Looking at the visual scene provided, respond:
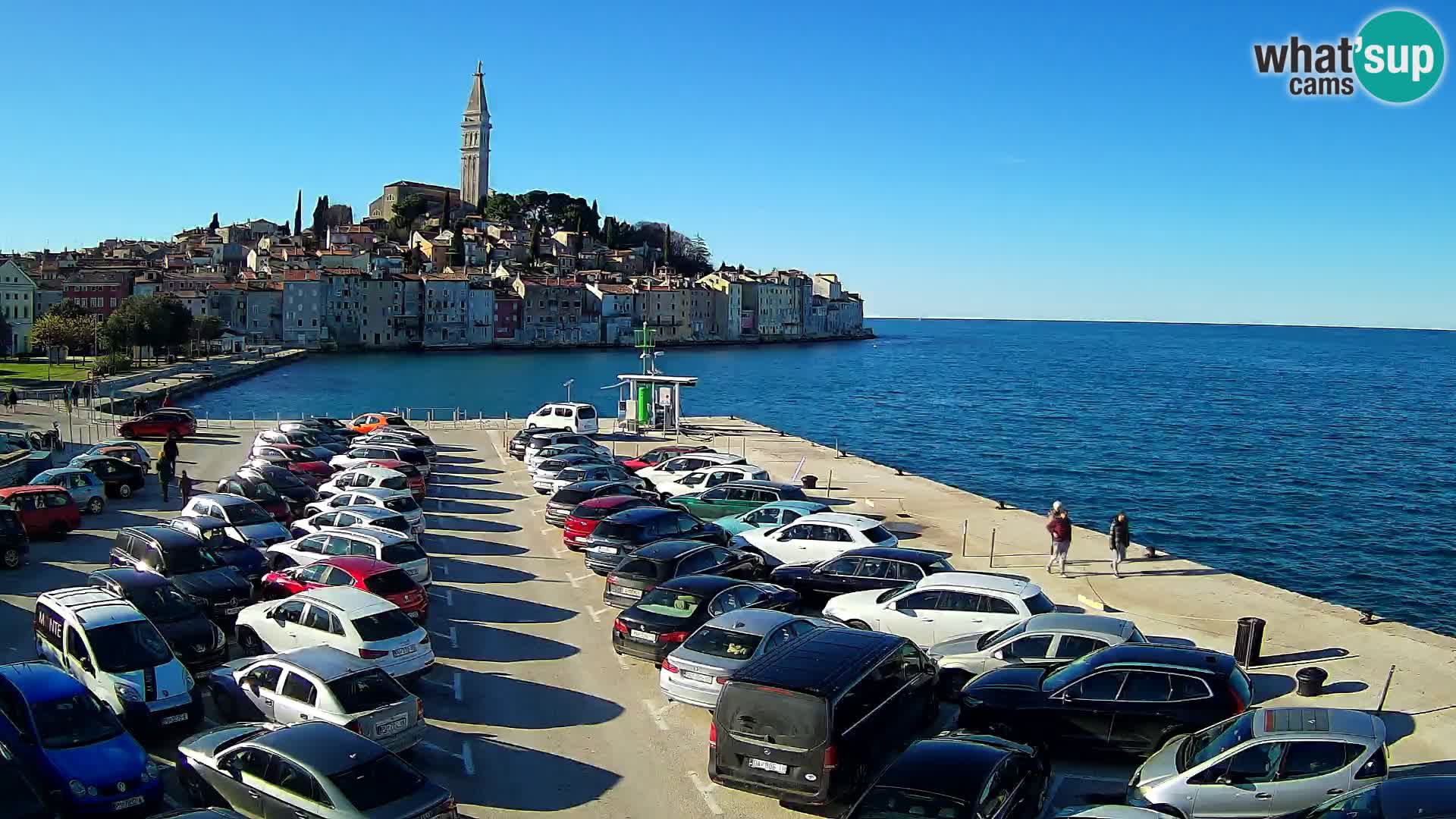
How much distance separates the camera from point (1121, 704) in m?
10.6

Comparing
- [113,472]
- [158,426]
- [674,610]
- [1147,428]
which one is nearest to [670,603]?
[674,610]

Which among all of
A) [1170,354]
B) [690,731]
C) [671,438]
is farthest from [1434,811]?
[1170,354]

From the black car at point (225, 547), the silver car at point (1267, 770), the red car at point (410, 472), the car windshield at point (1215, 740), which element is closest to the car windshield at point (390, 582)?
the black car at point (225, 547)

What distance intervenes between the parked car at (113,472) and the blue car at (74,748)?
1766 cm

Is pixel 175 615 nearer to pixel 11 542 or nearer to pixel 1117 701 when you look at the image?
pixel 11 542

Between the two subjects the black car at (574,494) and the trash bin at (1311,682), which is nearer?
the trash bin at (1311,682)

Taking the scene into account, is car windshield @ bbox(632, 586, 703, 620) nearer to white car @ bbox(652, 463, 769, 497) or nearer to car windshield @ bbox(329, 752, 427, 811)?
car windshield @ bbox(329, 752, 427, 811)

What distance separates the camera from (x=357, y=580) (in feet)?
48.6

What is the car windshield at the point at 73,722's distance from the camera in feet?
30.6

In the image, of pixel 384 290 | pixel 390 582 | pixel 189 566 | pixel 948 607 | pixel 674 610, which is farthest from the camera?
pixel 384 290

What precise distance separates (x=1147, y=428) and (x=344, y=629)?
66.0 metres

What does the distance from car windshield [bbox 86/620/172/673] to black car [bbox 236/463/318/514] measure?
11732 millimetres

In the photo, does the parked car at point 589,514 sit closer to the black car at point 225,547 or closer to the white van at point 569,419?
the black car at point 225,547

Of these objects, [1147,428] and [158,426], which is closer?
[158,426]
